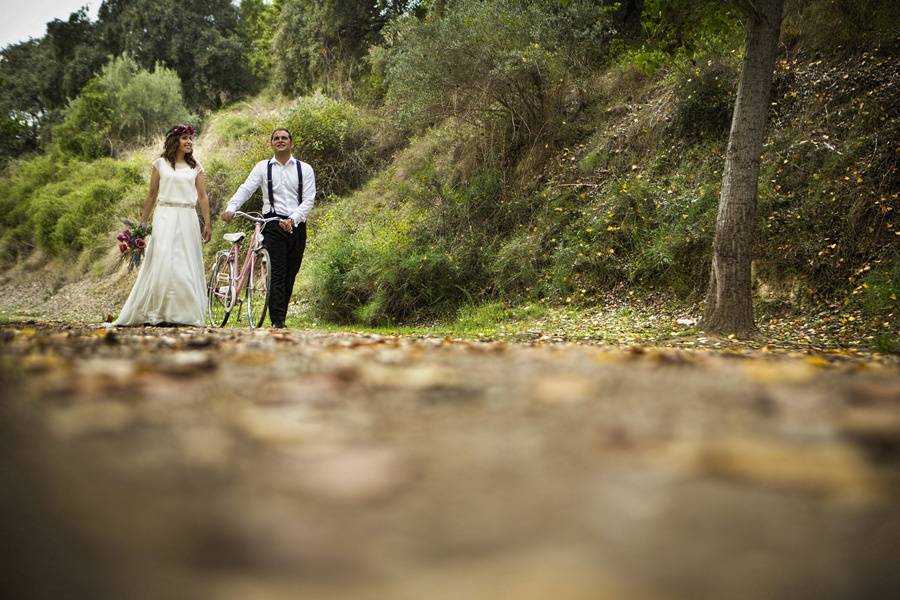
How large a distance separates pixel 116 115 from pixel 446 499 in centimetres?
3459

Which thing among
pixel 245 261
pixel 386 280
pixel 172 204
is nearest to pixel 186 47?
pixel 386 280

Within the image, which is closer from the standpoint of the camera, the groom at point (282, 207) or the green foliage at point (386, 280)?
the groom at point (282, 207)

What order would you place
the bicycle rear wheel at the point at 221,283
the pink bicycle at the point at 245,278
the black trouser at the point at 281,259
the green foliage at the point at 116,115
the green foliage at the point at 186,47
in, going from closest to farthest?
the black trouser at the point at 281,259 → the pink bicycle at the point at 245,278 → the bicycle rear wheel at the point at 221,283 → the green foliage at the point at 116,115 → the green foliage at the point at 186,47

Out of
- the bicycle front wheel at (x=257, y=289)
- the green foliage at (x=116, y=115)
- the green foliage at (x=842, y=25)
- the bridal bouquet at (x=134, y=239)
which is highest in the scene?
the green foliage at (x=116, y=115)

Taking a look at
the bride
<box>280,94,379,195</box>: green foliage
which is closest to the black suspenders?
the bride

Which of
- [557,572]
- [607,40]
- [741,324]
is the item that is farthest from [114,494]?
[607,40]

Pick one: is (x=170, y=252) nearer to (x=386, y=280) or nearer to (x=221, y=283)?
(x=221, y=283)

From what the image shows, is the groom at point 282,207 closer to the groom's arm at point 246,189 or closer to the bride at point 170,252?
the groom's arm at point 246,189

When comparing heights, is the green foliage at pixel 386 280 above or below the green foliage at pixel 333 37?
below

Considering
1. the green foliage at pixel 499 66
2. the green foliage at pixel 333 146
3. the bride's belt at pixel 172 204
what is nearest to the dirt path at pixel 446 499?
the bride's belt at pixel 172 204

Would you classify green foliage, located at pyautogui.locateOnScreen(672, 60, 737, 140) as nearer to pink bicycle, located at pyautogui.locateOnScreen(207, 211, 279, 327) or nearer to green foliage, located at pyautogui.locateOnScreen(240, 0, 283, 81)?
pink bicycle, located at pyautogui.locateOnScreen(207, 211, 279, 327)

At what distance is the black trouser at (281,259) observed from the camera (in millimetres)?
8327

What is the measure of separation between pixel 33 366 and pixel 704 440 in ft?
7.06

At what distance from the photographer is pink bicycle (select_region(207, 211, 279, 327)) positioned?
898 cm
